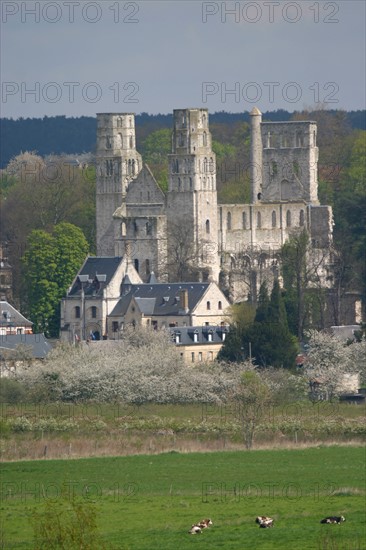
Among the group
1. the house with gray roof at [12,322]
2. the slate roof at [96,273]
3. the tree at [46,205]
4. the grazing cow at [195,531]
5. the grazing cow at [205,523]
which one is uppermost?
the tree at [46,205]

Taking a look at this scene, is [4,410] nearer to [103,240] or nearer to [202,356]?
[202,356]

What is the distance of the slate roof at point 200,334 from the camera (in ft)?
291

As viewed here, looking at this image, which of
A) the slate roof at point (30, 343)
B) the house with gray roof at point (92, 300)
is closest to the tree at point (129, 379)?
the slate roof at point (30, 343)

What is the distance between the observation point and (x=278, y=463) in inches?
2454

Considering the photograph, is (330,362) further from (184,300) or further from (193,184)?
(193,184)

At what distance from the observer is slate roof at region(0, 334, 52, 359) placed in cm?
8706

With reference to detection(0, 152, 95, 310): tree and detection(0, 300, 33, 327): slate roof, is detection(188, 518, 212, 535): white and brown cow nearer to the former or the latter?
detection(0, 300, 33, 327): slate roof

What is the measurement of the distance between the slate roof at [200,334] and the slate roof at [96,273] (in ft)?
24.2

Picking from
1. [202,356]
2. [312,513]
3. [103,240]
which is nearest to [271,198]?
[103,240]

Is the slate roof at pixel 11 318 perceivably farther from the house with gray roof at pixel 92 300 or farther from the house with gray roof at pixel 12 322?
the house with gray roof at pixel 92 300

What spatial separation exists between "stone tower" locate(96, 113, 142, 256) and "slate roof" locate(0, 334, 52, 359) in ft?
Answer: 56.6

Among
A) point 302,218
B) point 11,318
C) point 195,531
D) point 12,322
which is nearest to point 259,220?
point 302,218

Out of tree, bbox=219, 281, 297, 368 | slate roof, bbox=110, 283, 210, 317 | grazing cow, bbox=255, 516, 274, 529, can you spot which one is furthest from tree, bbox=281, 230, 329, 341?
grazing cow, bbox=255, 516, 274, 529

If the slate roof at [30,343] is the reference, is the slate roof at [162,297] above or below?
above
